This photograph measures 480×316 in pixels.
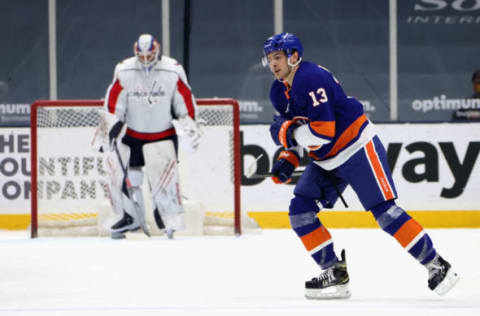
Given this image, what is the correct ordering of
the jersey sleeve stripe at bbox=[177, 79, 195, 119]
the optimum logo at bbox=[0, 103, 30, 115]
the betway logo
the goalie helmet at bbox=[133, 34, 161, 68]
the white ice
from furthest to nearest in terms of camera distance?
the betway logo → the optimum logo at bbox=[0, 103, 30, 115] → the jersey sleeve stripe at bbox=[177, 79, 195, 119] → the goalie helmet at bbox=[133, 34, 161, 68] → the white ice

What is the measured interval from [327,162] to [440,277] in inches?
24.7

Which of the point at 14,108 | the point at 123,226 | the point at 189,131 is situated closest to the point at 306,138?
the point at 189,131

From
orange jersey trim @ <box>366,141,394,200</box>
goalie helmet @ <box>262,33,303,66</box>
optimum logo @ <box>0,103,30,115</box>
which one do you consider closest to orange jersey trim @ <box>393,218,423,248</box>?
orange jersey trim @ <box>366,141,394,200</box>

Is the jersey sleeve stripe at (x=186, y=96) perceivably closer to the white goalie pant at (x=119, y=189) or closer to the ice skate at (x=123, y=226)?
the white goalie pant at (x=119, y=189)

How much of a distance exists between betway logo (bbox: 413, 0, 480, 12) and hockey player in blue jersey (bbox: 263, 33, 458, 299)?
496cm

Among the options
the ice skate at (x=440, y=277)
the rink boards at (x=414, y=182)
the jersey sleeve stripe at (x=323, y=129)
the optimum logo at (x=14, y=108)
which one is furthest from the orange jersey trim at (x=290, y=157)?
the optimum logo at (x=14, y=108)

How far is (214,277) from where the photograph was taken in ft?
14.6

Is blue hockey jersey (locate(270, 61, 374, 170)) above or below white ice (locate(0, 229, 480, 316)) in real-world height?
above

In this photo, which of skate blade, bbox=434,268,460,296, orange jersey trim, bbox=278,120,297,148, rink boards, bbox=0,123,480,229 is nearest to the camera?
skate blade, bbox=434,268,460,296

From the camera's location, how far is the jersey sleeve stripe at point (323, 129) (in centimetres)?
362

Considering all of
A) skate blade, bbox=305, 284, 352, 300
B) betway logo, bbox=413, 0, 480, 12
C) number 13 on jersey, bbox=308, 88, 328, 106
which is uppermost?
betway logo, bbox=413, 0, 480, 12

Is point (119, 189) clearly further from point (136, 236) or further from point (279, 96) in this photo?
point (279, 96)

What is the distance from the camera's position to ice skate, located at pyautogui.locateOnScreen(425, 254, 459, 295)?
11.8 ft

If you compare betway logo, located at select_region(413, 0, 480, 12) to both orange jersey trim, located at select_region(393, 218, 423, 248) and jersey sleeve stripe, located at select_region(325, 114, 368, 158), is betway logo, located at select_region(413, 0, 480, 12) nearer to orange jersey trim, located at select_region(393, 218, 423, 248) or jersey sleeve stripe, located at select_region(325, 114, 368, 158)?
jersey sleeve stripe, located at select_region(325, 114, 368, 158)
